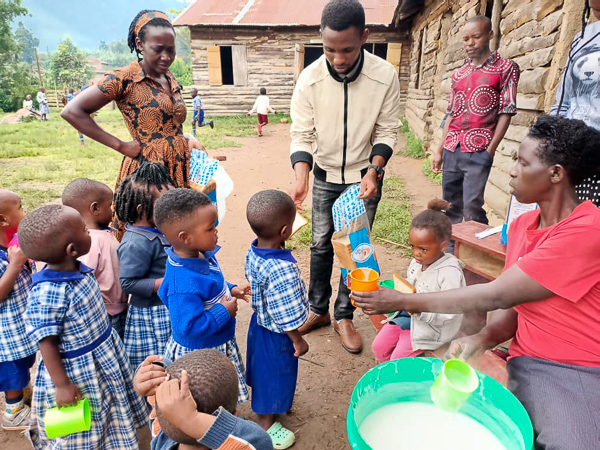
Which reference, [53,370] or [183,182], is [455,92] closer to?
[183,182]

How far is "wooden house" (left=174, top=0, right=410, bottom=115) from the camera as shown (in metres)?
14.5

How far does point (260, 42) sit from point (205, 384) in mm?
15879

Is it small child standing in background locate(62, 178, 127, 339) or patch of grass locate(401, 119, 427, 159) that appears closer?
small child standing in background locate(62, 178, 127, 339)

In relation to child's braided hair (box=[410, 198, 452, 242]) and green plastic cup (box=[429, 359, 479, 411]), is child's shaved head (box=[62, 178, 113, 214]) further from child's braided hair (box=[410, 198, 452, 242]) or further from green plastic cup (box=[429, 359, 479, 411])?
green plastic cup (box=[429, 359, 479, 411])

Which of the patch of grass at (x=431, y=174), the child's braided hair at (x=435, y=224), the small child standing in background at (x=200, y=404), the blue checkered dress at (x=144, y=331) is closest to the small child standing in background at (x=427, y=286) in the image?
the child's braided hair at (x=435, y=224)

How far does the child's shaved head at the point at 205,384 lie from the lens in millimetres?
1060

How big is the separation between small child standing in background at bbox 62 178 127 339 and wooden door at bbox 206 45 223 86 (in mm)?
14397

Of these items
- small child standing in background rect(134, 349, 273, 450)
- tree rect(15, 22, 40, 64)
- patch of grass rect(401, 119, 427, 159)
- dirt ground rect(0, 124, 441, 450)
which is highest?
tree rect(15, 22, 40, 64)

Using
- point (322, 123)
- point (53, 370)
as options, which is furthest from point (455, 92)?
point (53, 370)

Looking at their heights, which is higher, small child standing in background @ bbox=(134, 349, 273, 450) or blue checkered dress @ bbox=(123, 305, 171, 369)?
small child standing in background @ bbox=(134, 349, 273, 450)

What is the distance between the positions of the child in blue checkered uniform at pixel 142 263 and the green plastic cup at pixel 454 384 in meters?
→ 1.34

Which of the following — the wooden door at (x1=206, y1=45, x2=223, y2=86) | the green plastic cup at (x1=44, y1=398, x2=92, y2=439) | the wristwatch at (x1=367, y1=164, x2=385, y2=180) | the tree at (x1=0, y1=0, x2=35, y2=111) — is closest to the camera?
the green plastic cup at (x1=44, y1=398, x2=92, y2=439)

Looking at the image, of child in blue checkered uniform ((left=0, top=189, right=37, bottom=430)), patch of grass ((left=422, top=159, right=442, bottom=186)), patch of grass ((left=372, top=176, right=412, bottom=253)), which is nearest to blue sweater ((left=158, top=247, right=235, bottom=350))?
child in blue checkered uniform ((left=0, top=189, right=37, bottom=430))

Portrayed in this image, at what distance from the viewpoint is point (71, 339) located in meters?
1.67
